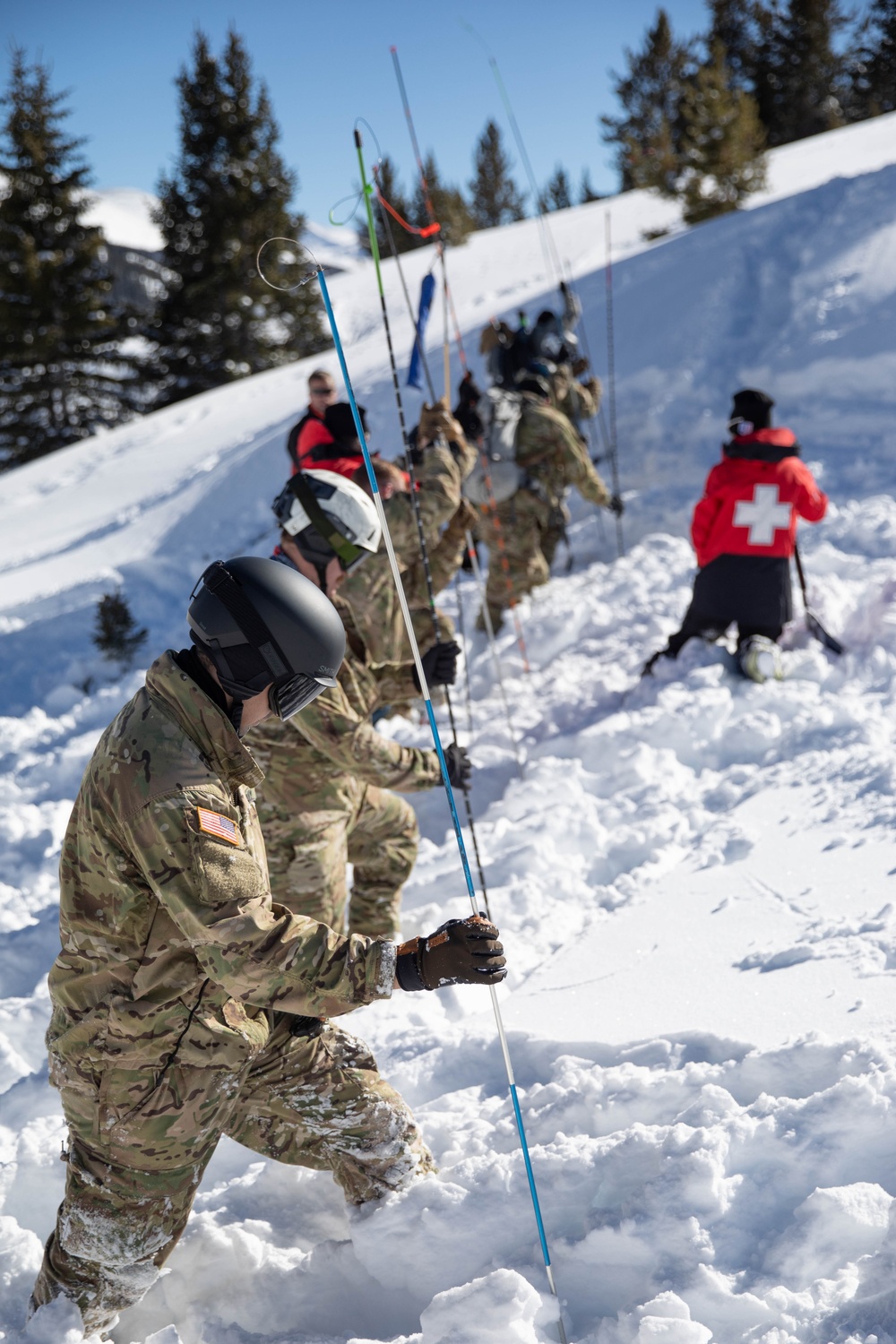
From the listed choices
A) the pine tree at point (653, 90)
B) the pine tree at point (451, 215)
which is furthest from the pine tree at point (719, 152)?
the pine tree at point (653, 90)

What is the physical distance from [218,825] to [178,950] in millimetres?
423

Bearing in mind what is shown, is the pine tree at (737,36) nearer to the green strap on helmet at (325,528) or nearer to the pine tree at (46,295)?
the pine tree at (46,295)

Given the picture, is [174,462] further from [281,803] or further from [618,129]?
[618,129]

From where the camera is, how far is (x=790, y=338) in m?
11.2

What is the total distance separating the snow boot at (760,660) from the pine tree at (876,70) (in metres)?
30.4

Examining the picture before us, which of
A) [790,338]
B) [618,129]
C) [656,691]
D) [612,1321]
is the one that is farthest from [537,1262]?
[618,129]

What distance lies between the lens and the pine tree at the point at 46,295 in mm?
24016

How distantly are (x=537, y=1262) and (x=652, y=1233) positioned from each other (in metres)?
0.34

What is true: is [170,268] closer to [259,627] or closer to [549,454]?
[549,454]

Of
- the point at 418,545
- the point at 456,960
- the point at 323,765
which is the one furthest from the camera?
the point at 418,545

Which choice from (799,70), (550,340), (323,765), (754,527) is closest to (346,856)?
(323,765)

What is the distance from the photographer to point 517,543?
8508 millimetres

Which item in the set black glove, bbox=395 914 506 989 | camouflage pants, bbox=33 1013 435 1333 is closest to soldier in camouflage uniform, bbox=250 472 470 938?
camouflage pants, bbox=33 1013 435 1333

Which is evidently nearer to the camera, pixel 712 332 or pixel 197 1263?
pixel 197 1263
